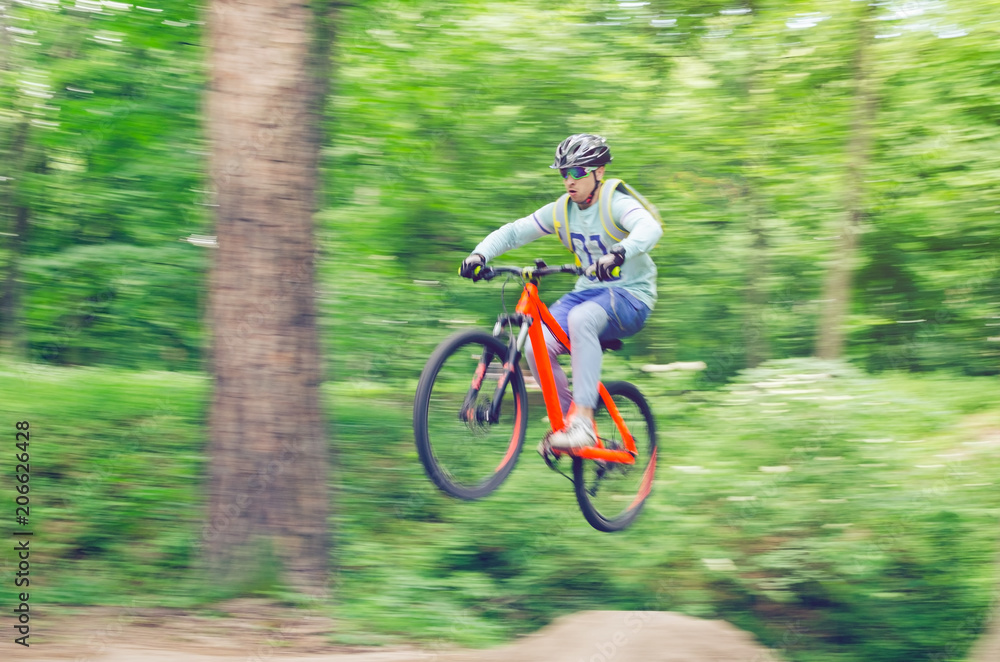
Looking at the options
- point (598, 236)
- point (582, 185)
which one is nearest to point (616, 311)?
point (598, 236)

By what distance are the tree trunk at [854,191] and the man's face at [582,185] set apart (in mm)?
4749

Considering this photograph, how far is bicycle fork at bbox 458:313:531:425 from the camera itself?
4.32 metres

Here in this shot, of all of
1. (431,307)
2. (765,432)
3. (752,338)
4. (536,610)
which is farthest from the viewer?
(752,338)

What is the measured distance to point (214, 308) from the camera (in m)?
4.76

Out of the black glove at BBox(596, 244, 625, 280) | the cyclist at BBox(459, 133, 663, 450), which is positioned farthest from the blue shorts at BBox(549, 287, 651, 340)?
the black glove at BBox(596, 244, 625, 280)

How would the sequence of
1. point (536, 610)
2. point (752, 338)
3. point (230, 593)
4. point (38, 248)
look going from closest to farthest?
1. point (230, 593)
2. point (536, 610)
3. point (752, 338)
4. point (38, 248)

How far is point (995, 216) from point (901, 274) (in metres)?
1.16

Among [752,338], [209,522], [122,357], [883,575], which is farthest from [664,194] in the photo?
[122,357]

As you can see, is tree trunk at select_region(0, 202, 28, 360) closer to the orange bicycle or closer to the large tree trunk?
the large tree trunk

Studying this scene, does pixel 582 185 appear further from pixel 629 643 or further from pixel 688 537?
pixel 688 537

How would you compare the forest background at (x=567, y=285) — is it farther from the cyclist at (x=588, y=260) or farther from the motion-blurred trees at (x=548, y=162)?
the cyclist at (x=588, y=260)

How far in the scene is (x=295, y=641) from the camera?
4.49 m

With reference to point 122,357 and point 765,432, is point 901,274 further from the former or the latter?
point 122,357

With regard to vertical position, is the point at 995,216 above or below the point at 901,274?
above
